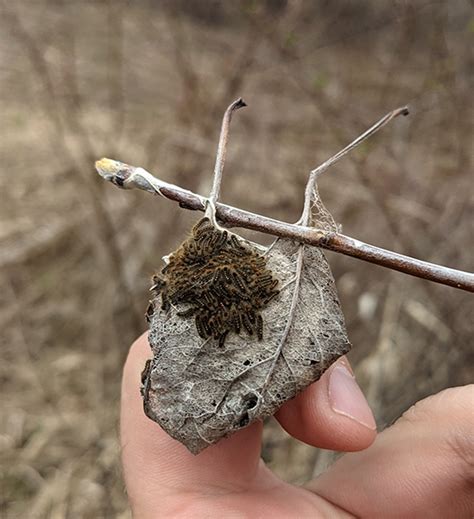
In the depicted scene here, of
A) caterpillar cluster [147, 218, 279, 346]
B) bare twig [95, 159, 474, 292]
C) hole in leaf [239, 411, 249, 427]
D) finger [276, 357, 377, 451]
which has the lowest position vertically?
finger [276, 357, 377, 451]

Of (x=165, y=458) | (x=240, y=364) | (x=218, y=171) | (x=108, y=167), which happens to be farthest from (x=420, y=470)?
(x=108, y=167)

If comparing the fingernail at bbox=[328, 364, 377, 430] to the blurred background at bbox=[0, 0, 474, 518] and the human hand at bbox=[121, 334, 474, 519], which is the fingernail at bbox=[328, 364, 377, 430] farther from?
the blurred background at bbox=[0, 0, 474, 518]

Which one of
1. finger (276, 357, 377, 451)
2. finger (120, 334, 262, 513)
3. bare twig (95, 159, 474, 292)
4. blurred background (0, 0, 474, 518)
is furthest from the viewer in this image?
blurred background (0, 0, 474, 518)

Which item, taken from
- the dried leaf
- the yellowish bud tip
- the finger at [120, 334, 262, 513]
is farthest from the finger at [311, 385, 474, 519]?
the yellowish bud tip

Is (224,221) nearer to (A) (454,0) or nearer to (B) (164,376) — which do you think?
(B) (164,376)

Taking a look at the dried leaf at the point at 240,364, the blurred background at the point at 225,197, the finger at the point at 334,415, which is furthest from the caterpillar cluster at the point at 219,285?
the blurred background at the point at 225,197

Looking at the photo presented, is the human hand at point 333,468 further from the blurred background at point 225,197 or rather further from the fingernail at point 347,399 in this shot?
the blurred background at point 225,197

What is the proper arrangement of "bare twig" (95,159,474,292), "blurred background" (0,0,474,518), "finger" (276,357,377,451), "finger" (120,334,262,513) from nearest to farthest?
"bare twig" (95,159,474,292)
"finger" (276,357,377,451)
"finger" (120,334,262,513)
"blurred background" (0,0,474,518)

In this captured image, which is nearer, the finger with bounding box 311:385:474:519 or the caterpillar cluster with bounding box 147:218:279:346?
the caterpillar cluster with bounding box 147:218:279:346

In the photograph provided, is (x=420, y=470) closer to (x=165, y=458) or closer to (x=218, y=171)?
(x=165, y=458)
